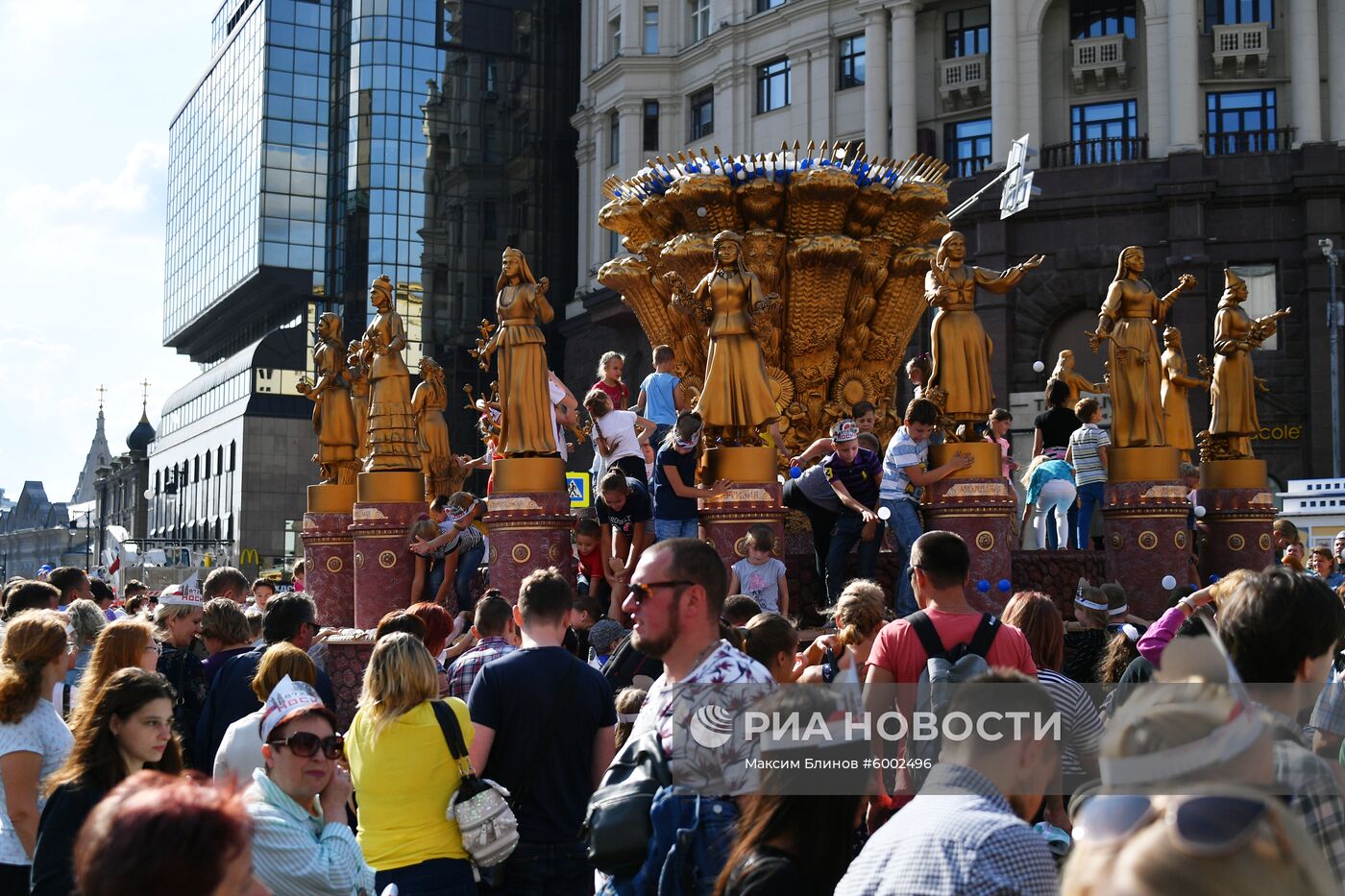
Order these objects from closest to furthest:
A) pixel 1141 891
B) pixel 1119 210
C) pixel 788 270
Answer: pixel 1141 891 → pixel 788 270 → pixel 1119 210

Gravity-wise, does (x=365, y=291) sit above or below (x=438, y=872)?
above

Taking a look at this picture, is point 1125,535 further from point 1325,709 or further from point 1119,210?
point 1119,210

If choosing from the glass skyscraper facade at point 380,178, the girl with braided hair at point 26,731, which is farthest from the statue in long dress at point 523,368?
the glass skyscraper facade at point 380,178

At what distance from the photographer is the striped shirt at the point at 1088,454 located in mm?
15242

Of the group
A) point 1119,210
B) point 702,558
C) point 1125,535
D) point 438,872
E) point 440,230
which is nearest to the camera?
point 702,558

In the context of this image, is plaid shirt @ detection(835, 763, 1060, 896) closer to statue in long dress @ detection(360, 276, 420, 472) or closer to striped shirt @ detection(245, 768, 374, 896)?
striped shirt @ detection(245, 768, 374, 896)

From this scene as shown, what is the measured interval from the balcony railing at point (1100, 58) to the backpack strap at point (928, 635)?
37977mm

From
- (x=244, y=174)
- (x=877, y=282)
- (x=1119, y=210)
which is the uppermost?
(x=244, y=174)

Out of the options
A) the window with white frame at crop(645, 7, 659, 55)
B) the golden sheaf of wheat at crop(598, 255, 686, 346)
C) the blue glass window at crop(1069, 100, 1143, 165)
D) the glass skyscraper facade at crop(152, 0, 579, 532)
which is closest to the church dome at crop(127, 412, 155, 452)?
the glass skyscraper facade at crop(152, 0, 579, 532)

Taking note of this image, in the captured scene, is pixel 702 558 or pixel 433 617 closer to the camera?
pixel 702 558

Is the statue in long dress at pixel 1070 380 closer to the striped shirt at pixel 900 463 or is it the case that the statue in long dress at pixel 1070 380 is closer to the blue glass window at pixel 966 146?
the striped shirt at pixel 900 463

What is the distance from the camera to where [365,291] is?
233 ft

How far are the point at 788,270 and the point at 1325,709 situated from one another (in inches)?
524

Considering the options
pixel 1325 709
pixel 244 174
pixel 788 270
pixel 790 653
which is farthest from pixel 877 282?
pixel 244 174
